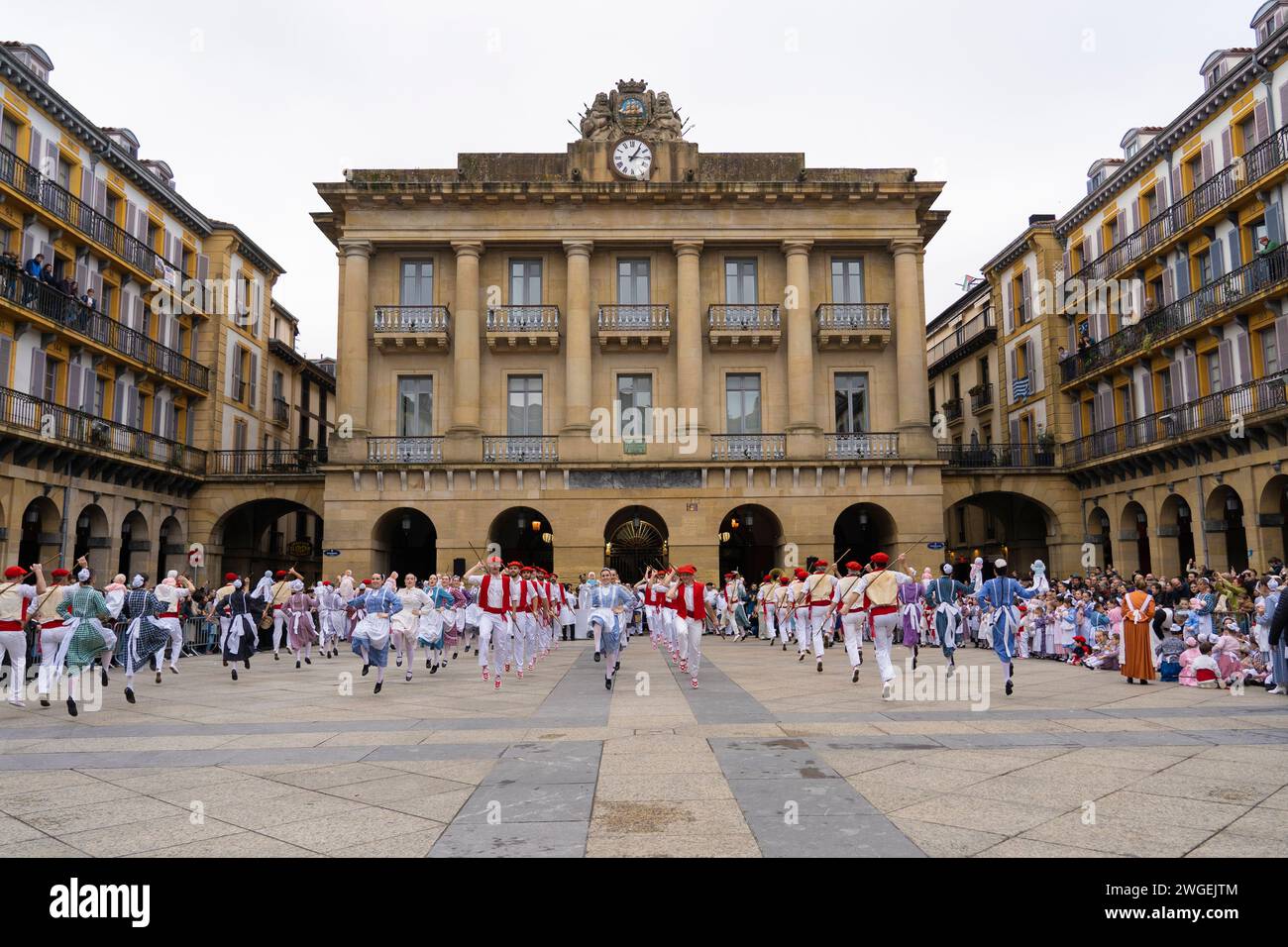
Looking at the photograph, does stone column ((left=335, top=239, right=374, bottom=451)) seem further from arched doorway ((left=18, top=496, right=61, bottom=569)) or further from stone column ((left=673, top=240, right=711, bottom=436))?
stone column ((left=673, top=240, right=711, bottom=436))

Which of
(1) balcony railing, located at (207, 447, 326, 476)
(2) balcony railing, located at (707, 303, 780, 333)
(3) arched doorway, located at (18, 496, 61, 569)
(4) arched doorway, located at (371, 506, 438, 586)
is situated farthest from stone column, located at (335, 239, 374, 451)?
(2) balcony railing, located at (707, 303, 780, 333)

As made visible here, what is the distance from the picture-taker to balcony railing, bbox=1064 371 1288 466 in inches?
1051

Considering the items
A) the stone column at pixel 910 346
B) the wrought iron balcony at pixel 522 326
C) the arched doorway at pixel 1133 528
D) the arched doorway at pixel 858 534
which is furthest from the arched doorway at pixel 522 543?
the arched doorway at pixel 1133 528

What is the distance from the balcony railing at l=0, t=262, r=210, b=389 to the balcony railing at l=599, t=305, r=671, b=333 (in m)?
17.0

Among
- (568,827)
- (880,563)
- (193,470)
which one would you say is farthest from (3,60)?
(568,827)

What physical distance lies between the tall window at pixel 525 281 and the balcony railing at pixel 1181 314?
22034 mm

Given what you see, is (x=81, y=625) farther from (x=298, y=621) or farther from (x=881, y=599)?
(x=881, y=599)

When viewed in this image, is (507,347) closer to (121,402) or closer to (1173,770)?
(121,402)

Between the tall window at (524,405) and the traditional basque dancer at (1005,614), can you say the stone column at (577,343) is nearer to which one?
the tall window at (524,405)

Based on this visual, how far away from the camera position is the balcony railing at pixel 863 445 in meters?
35.0

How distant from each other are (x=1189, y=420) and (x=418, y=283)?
28.1 m

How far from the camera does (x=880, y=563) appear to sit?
1498 cm

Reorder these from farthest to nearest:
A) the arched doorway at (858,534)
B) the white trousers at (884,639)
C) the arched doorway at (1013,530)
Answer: the arched doorway at (1013,530)
the arched doorway at (858,534)
the white trousers at (884,639)

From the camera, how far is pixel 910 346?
35.7 metres
